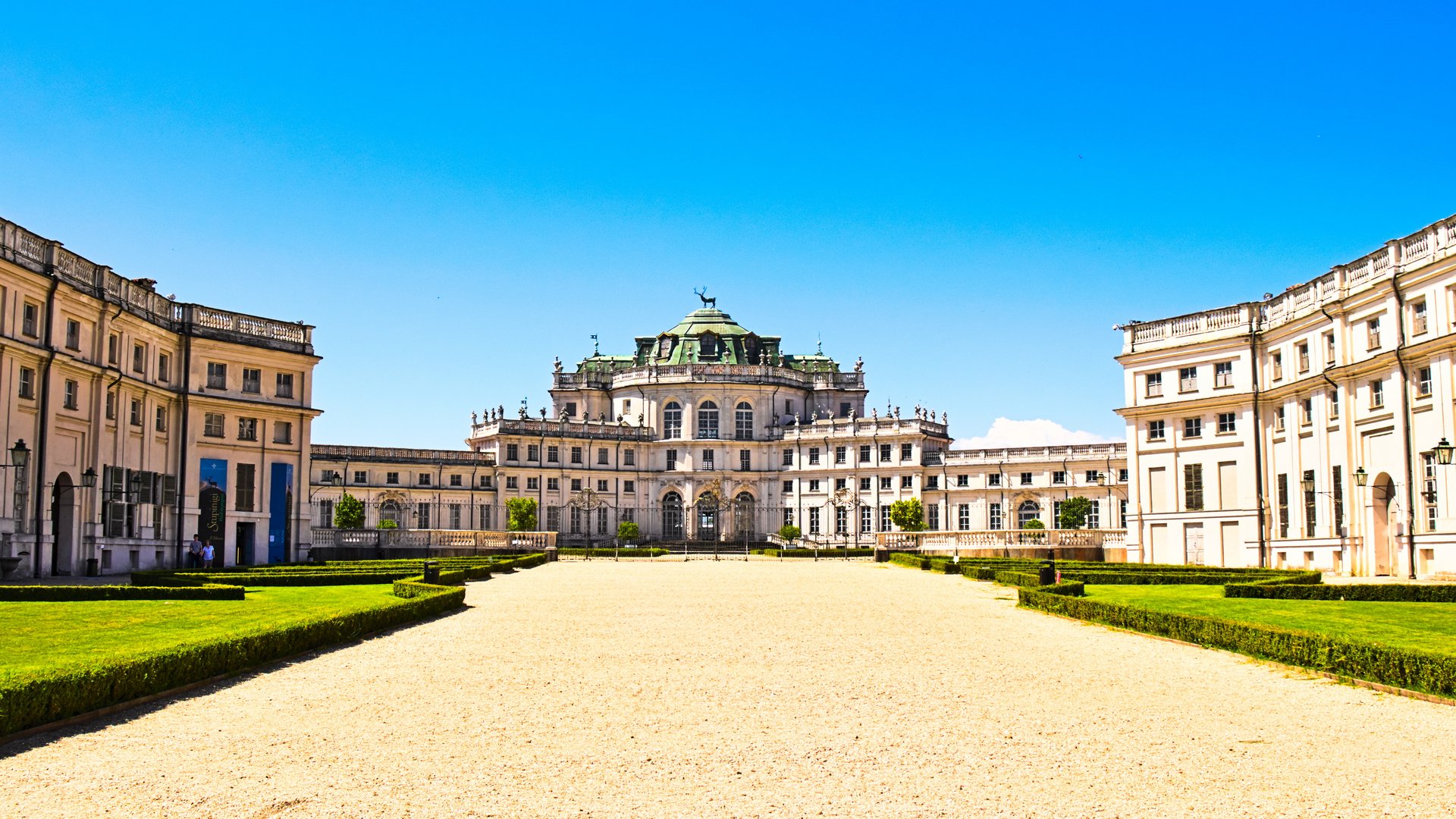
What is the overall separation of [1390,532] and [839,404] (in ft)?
235

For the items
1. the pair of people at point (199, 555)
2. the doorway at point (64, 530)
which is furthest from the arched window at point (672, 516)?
the doorway at point (64, 530)

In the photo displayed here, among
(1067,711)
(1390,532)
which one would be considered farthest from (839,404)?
(1067,711)

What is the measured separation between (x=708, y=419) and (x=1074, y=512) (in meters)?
33.7

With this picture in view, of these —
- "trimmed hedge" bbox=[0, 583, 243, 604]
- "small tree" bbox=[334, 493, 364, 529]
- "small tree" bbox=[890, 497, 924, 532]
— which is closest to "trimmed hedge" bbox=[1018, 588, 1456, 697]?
"trimmed hedge" bbox=[0, 583, 243, 604]

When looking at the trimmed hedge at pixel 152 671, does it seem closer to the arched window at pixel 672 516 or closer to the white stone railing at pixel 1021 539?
the white stone railing at pixel 1021 539

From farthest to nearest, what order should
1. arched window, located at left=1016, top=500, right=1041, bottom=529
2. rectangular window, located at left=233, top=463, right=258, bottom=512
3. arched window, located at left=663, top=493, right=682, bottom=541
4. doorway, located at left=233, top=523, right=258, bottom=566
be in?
arched window, located at left=663, top=493, right=682, bottom=541 < arched window, located at left=1016, top=500, right=1041, bottom=529 < doorway, located at left=233, top=523, right=258, bottom=566 < rectangular window, located at left=233, top=463, right=258, bottom=512

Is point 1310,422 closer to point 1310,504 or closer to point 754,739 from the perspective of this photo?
point 1310,504

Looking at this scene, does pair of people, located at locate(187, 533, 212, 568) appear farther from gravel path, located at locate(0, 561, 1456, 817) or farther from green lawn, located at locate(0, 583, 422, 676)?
gravel path, located at locate(0, 561, 1456, 817)

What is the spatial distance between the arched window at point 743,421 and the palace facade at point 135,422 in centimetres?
5460

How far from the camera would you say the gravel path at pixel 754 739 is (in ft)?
30.4

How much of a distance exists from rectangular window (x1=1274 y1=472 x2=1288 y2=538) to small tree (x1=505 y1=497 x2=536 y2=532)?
54.2 metres

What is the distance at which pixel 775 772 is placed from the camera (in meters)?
10.1

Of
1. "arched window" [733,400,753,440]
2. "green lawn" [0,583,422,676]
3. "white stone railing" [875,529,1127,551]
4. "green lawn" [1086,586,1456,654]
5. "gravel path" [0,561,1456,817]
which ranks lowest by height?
"gravel path" [0,561,1456,817]

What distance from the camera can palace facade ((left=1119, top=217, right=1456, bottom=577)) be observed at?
35812mm
